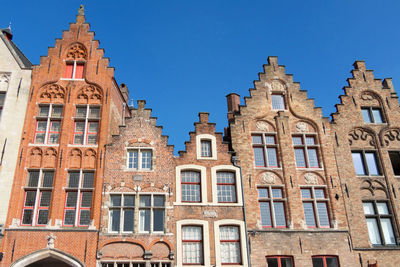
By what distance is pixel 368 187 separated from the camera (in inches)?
668

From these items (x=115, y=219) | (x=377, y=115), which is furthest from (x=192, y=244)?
(x=377, y=115)

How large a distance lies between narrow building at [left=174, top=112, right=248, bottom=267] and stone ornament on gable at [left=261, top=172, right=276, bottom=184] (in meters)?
1.09

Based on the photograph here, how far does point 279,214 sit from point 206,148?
426 centimetres

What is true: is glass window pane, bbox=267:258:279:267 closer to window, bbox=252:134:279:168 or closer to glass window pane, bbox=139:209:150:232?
window, bbox=252:134:279:168

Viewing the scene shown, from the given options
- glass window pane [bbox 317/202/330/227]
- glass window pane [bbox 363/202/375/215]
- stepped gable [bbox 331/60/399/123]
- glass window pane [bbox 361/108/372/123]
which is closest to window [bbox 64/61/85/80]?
stepped gable [bbox 331/60/399/123]

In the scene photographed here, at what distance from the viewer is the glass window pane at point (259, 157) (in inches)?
679

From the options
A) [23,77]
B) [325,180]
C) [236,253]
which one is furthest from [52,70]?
[325,180]

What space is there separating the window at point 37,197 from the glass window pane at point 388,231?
13956mm

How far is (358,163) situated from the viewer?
1762 centimetres

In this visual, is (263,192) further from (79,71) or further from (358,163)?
(79,71)

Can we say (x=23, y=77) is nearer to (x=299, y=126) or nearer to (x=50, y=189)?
(x=50, y=189)

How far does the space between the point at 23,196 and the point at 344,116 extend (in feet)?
48.5

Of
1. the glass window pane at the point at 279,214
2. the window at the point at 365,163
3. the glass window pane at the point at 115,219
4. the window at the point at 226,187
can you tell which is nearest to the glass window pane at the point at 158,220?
the glass window pane at the point at 115,219

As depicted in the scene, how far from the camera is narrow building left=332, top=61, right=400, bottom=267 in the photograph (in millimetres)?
16000
